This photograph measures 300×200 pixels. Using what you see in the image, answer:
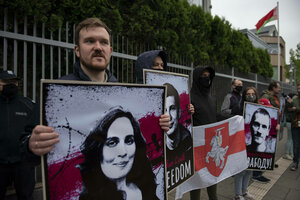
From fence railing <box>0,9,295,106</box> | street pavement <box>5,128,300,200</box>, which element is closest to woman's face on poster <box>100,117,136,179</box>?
fence railing <box>0,9,295,106</box>

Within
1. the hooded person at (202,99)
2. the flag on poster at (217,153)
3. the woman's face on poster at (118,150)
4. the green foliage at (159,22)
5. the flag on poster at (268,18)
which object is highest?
the flag on poster at (268,18)

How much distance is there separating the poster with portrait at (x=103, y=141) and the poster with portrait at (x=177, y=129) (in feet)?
1.37

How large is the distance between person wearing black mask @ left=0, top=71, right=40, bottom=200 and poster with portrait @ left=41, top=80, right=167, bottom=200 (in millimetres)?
1748

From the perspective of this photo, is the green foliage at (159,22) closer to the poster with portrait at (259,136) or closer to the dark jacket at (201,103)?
the dark jacket at (201,103)

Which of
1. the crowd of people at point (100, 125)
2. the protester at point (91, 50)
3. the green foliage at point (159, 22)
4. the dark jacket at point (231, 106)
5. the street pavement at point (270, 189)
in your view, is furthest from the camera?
the dark jacket at point (231, 106)

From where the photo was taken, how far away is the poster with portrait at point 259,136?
3254 mm

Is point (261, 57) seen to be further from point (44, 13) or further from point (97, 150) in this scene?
point (97, 150)

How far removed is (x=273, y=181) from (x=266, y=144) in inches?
55.3

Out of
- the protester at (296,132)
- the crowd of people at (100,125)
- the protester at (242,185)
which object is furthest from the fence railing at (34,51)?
the protester at (296,132)

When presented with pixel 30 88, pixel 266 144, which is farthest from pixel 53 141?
pixel 266 144

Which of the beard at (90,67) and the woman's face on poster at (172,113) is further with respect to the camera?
the woman's face on poster at (172,113)

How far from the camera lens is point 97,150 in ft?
3.91

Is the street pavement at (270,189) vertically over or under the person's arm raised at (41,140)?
under

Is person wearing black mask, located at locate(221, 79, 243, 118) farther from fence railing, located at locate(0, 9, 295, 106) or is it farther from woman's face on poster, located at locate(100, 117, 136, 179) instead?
woman's face on poster, located at locate(100, 117, 136, 179)
